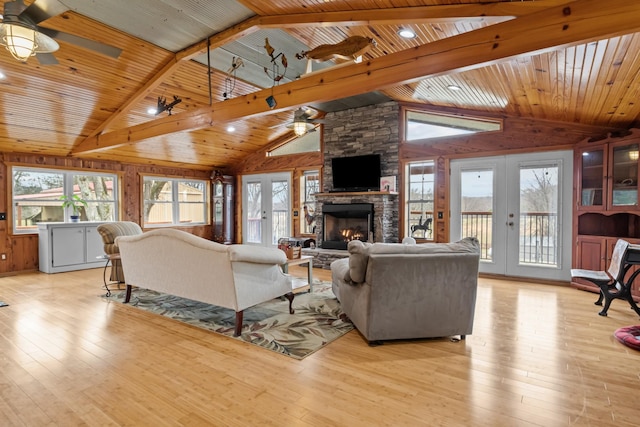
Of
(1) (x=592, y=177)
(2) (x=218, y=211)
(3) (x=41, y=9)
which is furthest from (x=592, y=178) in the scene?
(2) (x=218, y=211)

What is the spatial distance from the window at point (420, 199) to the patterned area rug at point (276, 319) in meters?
2.56

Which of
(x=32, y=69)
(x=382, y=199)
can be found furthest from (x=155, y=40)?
(x=382, y=199)

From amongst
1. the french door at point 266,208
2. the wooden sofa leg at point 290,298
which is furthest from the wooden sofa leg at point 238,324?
the french door at point 266,208

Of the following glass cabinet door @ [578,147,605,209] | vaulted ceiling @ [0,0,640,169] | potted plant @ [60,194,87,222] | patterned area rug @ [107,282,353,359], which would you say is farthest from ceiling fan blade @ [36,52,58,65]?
glass cabinet door @ [578,147,605,209]

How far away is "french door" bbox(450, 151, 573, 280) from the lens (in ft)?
17.6

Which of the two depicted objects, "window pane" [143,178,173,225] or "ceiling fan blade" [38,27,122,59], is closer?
"ceiling fan blade" [38,27,122,59]

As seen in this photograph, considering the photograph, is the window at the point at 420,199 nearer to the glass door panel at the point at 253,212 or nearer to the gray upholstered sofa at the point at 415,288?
the gray upholstered sofa at the point at 415,288

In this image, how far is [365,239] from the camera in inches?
262

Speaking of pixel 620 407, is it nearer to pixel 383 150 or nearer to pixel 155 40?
pixel 383 150

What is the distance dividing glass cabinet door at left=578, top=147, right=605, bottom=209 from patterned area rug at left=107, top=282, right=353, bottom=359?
3.86 meters

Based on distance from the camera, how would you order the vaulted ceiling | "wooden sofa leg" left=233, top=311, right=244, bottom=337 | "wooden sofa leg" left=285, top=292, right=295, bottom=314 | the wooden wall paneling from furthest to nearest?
the wooden wall paneling → "wooden sofa leg" left=285, top=292, right=295, bottom=314 → "wooden sofa leg" left=233, top=311, right=244, bottom=337 → the vaulted ceiling

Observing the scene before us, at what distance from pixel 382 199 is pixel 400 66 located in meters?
3.50

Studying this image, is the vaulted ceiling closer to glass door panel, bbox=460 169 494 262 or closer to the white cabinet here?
glass door panel, bbox=460 169 494 262

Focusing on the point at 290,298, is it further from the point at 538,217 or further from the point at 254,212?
the point at 254,212
